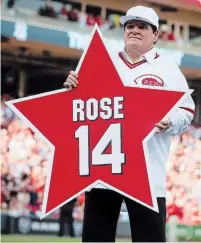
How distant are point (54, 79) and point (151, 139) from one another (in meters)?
18.5

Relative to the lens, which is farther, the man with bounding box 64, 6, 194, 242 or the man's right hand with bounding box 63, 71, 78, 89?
the man's right hand with bounding box 63, 71, 78, 89

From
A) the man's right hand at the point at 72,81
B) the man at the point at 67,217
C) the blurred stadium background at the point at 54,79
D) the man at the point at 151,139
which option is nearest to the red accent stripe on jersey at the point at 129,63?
the man at the point at 151,139

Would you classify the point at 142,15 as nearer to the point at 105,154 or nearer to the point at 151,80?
the point at 151,80

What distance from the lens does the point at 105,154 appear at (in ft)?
12.3

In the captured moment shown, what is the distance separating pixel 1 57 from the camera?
19844 millimetres

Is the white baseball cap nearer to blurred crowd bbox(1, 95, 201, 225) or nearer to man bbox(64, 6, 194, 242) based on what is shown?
man bbox(64, 6, 194, 242)

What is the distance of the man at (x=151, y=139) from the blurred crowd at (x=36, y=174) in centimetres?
928

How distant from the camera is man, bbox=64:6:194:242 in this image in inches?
145

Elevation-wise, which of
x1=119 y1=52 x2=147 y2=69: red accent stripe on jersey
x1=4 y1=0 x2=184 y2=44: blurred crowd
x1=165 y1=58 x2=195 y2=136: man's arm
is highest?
x1=4 y1=0 x2=184 y2=44: blurred crowd

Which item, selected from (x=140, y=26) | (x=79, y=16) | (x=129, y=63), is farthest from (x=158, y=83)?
(x=79, y=16)

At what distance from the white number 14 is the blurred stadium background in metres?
7.52

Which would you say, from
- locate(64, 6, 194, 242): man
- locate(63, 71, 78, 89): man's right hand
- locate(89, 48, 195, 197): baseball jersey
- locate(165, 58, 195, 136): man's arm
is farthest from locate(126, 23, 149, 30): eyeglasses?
locate(63, 71, 78, 89): man's right hand

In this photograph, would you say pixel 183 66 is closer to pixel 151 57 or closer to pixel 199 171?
pixel 199 171

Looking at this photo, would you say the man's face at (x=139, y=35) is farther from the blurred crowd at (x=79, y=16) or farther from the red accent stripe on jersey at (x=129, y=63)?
the blurred crowd at (x=79, y=16)
